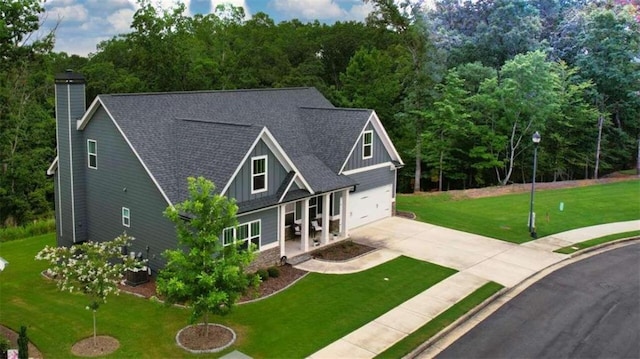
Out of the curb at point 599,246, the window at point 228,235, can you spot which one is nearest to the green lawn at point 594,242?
the curb at point 599,246

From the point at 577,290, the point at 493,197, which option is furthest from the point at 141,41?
the point at 577,290

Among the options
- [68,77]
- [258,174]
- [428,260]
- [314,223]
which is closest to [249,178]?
[258,174]

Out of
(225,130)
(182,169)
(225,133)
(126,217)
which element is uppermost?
(225,130)

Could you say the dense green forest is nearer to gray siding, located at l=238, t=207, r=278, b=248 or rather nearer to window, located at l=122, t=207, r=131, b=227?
window, located at l=122, t=207, r=131, b=227

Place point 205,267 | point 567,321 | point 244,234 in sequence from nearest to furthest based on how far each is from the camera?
point 205,267 < point 567,321 < point 244,234

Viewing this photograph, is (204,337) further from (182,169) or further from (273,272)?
(182,169)
